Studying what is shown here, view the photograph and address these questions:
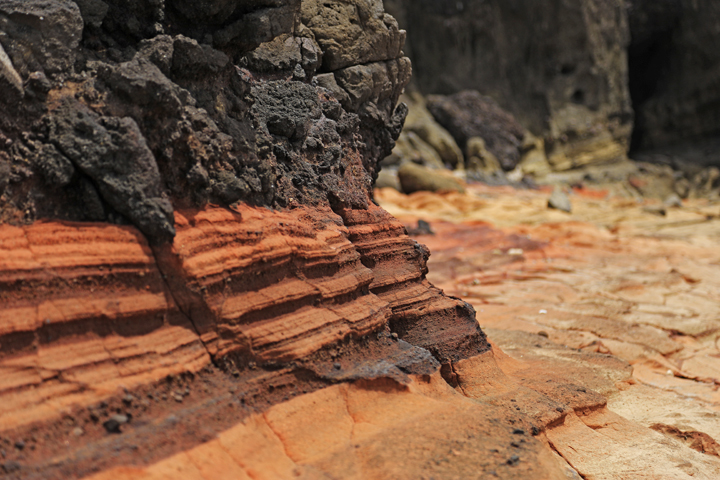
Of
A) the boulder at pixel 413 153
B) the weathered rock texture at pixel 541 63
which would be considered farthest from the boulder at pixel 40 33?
the weathered rock texture at pixel 541 63

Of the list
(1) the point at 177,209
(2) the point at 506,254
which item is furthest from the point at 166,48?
(2) the point at 506,254

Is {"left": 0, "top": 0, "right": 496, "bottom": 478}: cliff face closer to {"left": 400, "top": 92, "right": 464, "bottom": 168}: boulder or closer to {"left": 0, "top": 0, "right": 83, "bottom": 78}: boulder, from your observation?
{"left": 0, "top": 0, "right": 83, "bottom": 78}: boulder

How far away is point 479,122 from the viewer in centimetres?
1800

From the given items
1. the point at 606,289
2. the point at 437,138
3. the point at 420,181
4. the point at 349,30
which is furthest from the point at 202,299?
the point at 437,138

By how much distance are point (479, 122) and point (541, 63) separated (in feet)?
12.7

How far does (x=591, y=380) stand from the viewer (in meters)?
3.21

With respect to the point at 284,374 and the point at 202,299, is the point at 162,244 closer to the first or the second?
the point at 202,299

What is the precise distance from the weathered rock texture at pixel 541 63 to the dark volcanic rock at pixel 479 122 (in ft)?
5.75

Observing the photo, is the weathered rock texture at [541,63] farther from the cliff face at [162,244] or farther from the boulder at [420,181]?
the cliff face at [162,244]

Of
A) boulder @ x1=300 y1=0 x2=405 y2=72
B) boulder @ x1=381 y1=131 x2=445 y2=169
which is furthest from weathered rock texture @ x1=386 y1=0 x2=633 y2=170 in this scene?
boulder @ x1=300 y1=0 x2=405 y2=72

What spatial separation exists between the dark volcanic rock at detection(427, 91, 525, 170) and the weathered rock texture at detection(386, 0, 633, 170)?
1.75 meters

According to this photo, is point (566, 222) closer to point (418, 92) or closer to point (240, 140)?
point (240, 140)

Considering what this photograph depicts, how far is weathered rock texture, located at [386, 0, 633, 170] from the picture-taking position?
62.3 feet

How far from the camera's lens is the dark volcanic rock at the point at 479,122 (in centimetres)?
1773
